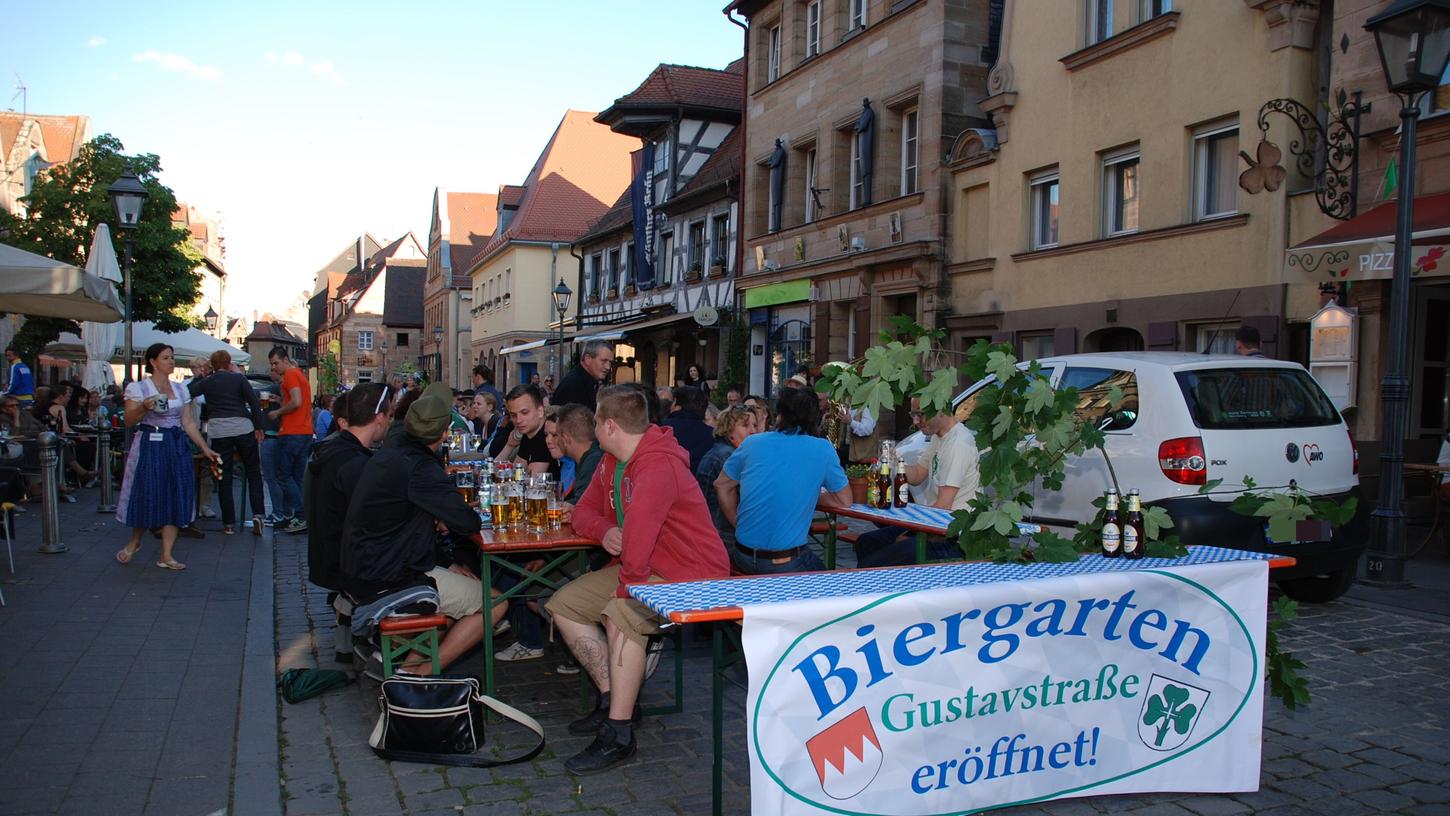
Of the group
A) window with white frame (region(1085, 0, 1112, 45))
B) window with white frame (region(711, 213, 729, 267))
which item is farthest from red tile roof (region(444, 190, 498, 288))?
window with white frame (region(1085, 0, 1112, 45))

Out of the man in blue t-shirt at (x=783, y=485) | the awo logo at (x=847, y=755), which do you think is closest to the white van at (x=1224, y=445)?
the man in blue t-shirt at (x=783, y=485)

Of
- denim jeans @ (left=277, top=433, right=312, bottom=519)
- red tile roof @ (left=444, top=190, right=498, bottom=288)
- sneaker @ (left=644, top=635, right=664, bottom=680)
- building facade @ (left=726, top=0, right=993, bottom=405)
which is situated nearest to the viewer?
sneaker @ (left=644, top=635, right=664, bottom=680)

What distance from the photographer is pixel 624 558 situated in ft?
14.5

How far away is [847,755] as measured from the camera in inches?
136

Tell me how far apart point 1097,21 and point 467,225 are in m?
57.9

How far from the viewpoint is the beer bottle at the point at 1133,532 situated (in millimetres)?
4539

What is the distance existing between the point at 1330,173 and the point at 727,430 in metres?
7.34

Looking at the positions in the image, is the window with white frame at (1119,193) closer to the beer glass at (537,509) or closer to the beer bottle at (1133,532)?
the beer bottle at (1133,532)

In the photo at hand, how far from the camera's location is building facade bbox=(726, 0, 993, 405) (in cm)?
1675

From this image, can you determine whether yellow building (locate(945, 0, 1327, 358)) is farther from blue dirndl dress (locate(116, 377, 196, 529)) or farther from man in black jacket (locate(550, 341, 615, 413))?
blue dirndl dress (locate(116, 377, 196, 529))

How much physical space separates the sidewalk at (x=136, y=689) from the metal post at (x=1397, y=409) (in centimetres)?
749

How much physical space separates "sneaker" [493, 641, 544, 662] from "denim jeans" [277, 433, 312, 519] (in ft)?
18.7

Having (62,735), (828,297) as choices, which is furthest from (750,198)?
(62,735)

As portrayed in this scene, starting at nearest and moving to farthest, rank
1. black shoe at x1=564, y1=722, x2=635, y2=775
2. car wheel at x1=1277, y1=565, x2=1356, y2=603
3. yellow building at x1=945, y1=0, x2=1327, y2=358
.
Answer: black shoe at x1=564, y1=722, x2=635, y2=775 < car wheel at x1=1277, y1=565, x2=1356, y2=603 < yellow building at x1=945, y1=0, x2=1327, y2=358
